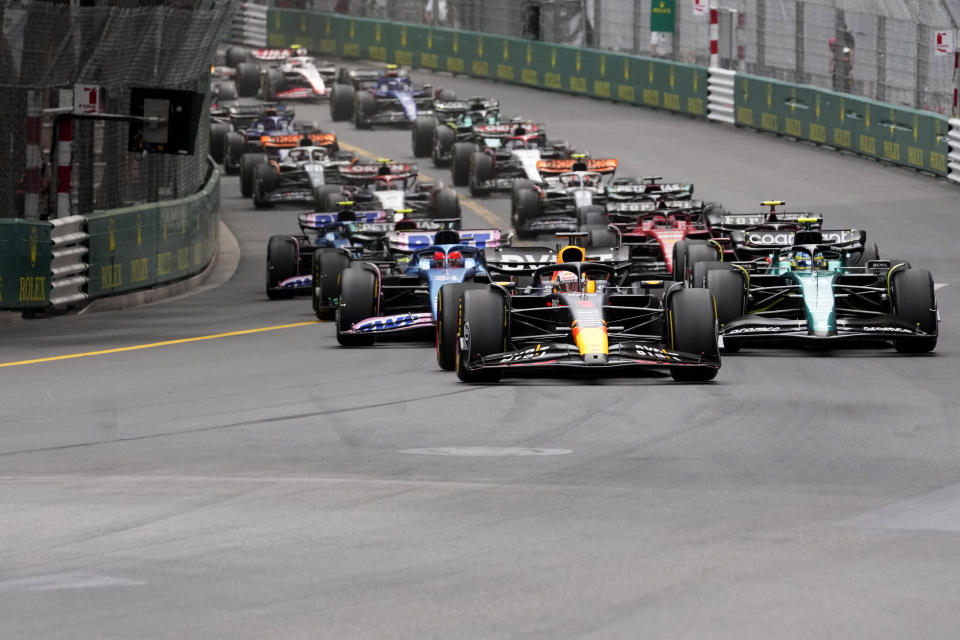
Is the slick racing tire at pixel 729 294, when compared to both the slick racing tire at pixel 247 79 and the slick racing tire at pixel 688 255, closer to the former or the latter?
the slick racing tire at pixel 688 255

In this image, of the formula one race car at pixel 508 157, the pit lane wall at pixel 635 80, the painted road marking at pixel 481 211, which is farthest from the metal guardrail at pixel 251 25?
the formula one race car at pixel 508 157

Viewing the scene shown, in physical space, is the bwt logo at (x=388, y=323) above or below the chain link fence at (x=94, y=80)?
below

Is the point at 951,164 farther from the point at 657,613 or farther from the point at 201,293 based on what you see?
the point at 657,613

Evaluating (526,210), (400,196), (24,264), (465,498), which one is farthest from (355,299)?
(526,210)

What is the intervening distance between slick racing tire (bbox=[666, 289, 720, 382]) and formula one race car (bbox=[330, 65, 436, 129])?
29.9 metres

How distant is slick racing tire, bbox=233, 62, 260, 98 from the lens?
52.7 meters

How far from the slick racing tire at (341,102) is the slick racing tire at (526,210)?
17965mm

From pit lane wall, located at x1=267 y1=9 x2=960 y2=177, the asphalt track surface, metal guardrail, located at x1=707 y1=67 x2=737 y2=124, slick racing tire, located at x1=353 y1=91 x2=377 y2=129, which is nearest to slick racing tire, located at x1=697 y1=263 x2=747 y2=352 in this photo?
the asphalt track surface

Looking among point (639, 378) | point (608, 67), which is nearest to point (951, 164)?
point (608, 67)

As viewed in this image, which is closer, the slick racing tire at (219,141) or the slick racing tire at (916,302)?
the slick racing tire at (916,302)

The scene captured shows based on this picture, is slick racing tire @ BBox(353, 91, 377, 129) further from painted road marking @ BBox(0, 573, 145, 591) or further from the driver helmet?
painted road marking @ BBox(0, 573, 145, 591)

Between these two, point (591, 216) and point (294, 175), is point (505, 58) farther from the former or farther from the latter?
point (591, 216)

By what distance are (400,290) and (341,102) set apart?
2938 centimetres

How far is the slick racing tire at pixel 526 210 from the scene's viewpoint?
29172 mm
